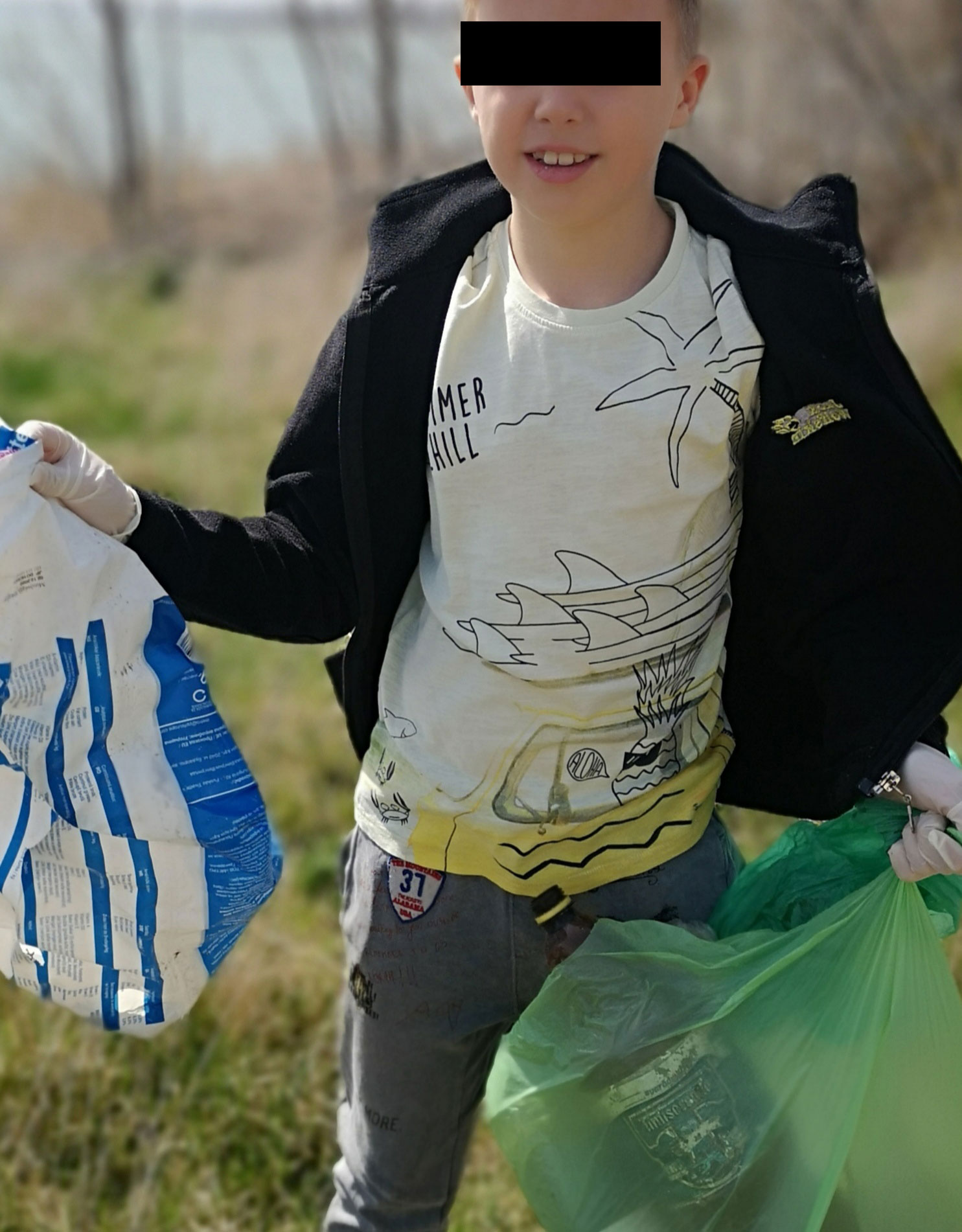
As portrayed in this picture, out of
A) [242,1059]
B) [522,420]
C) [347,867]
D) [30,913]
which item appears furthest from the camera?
[242,1059]

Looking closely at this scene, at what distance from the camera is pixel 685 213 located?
1454 millimetres

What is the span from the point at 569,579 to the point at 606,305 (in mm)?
264

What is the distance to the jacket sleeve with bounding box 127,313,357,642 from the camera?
1.46 m

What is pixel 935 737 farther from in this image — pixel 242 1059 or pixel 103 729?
pixel 242 1059

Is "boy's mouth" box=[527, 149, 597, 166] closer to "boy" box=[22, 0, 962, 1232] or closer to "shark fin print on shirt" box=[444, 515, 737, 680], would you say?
"boy" box=[22, 0, 962, 1232]

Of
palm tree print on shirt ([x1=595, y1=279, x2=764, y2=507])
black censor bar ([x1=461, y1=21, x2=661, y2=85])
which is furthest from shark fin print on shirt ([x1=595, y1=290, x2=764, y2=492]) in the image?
black censor bar ([x1=461, y1=21, x2=661, y2=85])

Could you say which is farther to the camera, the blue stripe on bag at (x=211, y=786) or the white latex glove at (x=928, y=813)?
the blue stripe on bag at (x=211, y=786)

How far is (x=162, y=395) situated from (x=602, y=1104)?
6110 millimetres

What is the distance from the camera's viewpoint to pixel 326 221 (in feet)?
35.0

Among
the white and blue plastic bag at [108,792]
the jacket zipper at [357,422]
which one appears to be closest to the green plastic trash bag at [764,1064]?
the white and blue plastic bag at [108,792]

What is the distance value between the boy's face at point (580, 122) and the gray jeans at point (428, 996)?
696 mm

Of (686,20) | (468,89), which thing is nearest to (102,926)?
(468,89)

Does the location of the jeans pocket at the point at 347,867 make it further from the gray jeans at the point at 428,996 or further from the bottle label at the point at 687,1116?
→ the bottle label at the point at 687,1116

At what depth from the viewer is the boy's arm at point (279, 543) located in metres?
1.46
